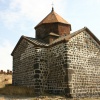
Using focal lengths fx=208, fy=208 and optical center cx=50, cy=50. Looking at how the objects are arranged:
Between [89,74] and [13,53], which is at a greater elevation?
[13,53]

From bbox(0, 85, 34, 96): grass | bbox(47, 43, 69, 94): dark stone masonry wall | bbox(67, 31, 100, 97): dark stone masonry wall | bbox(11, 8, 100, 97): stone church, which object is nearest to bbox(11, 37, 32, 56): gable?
bbox(11, 8, 100, 97): stone church

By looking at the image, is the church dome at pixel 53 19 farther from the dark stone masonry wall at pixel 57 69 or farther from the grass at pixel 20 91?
the grass at pixel 20 91

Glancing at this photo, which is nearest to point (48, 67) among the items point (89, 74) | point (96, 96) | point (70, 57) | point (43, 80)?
point (43, 80)

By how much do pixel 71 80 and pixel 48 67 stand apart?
2.91 meters

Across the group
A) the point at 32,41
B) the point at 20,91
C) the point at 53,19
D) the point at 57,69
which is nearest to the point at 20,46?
the point at 32,41

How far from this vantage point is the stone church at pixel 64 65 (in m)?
17.5

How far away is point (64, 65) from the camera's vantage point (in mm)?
17438

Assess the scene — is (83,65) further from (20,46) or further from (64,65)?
(20,46)

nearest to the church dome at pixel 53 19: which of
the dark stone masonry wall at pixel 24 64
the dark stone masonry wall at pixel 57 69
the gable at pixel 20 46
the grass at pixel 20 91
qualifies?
the gable at pixel 20 46

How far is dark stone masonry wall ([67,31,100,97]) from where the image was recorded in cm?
1748

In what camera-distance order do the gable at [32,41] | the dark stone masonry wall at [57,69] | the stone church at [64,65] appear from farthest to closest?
the gable at [32,41]
the stone church at [64,65]
the dark stone masonry wall at [57,69]

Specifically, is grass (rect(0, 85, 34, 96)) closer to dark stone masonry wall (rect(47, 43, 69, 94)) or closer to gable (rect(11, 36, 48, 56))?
dark stone masonry wall (rect(47, 43, 69, 94))

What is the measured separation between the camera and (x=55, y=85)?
18.2 metres

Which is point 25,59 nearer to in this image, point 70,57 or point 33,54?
point 33,54
